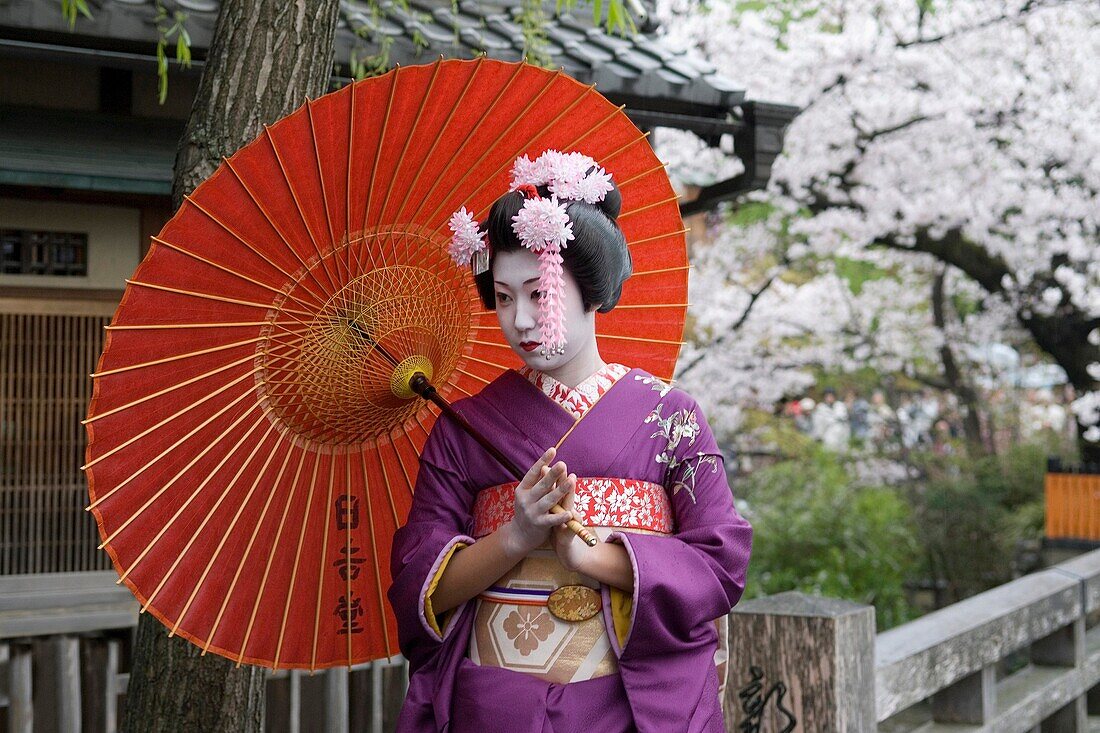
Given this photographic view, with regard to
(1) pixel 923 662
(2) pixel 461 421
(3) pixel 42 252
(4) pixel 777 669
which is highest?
(3) pixel 42 252

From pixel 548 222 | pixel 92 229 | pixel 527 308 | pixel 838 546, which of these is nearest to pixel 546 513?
pixel 527 308

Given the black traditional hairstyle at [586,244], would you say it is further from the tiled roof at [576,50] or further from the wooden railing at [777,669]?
the tiled roof at [576,50]

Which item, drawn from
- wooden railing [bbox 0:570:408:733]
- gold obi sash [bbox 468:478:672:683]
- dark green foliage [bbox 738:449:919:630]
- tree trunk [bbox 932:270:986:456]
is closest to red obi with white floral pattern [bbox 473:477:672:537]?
gold obi sash [bbox 468:478:672:683]

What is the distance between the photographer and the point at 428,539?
7.08ft

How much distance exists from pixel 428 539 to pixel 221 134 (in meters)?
1.30

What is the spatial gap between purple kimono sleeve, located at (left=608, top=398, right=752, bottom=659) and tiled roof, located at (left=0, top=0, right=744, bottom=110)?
97.4 inches

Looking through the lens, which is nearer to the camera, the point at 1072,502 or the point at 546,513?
the point at 546,513

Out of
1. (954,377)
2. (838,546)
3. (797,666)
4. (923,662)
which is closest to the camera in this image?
(797,666)

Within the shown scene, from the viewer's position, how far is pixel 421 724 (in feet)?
7.21

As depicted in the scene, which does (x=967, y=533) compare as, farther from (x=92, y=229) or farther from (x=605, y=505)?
(x=605, y=505)

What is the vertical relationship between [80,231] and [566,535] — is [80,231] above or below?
above

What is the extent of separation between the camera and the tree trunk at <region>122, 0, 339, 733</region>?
284cm

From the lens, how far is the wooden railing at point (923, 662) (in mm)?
2963

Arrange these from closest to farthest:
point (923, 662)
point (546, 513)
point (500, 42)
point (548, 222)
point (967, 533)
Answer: point (546, 513) → point (548, 222) → point (923, 662) → point (500, 42) → point (967, 533)
